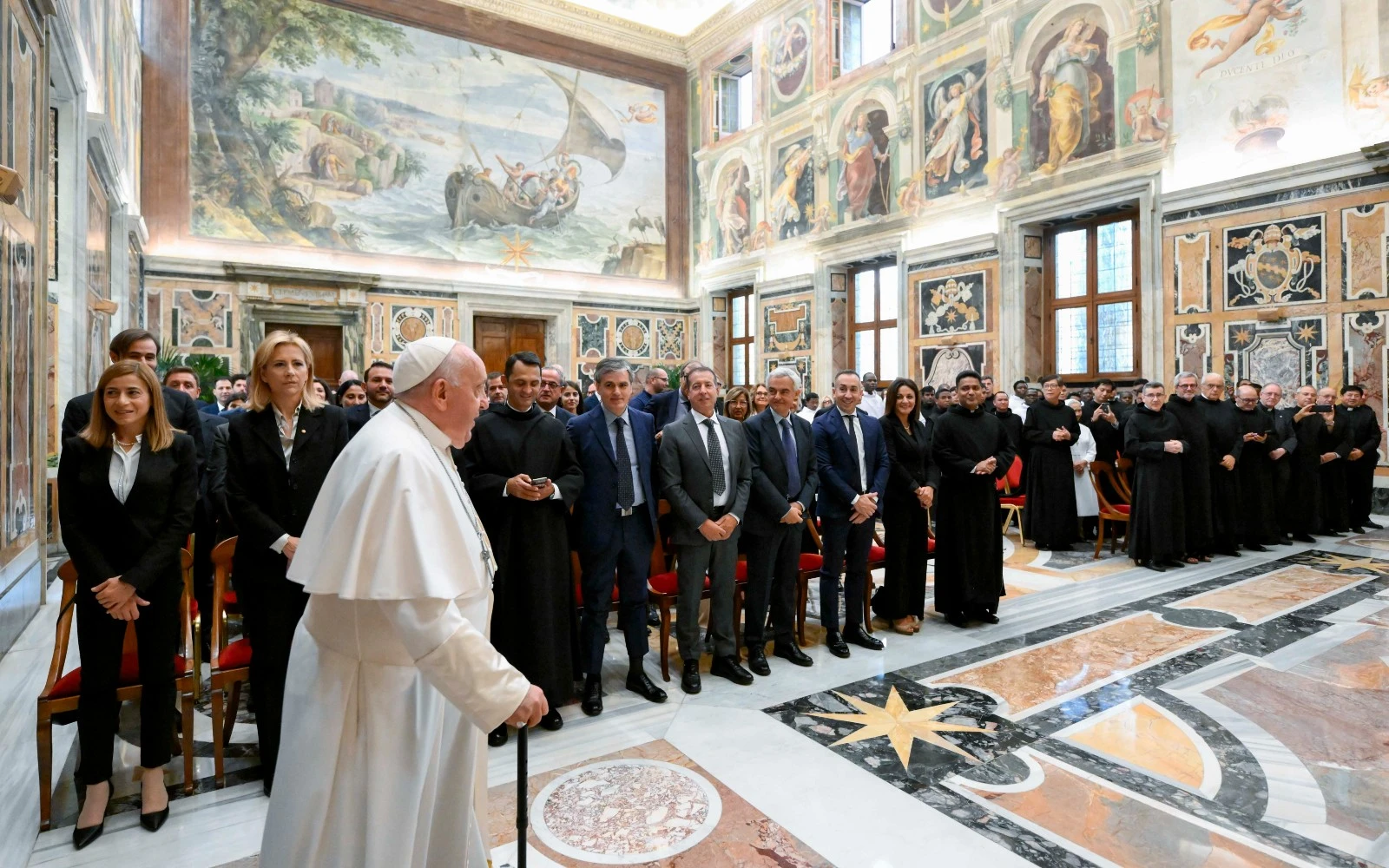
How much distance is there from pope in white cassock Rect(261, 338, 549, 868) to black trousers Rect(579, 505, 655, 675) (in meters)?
2.20

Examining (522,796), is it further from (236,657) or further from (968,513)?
(968,513)

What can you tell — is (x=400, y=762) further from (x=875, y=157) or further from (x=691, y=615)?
(x=875, y=157)

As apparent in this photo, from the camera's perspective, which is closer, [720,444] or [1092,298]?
[720,444]

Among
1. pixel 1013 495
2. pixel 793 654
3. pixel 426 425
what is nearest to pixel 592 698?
pixel 793 654

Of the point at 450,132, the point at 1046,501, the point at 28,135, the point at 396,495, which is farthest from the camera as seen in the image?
the point at 450,132

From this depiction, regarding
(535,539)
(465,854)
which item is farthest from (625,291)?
(465,854)

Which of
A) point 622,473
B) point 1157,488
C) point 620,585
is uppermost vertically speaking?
point 622,473

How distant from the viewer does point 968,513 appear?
220 inches

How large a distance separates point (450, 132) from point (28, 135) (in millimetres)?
12333

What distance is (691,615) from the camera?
170 inches

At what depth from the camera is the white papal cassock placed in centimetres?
166

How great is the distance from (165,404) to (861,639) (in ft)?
13.7

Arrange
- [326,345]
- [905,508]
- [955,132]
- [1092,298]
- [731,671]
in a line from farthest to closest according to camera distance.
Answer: [326,345]
[955,132]
[1092,298]
[905,508]
[731,671]

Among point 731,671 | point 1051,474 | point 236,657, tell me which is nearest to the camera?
point 236,657
